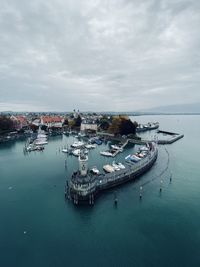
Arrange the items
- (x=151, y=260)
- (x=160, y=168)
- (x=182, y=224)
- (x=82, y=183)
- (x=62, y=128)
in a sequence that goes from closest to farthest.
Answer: (x=151, y=260), (x=182, y=224), (x=82, y=183), (x=160, y=168), (x=62, y=128)

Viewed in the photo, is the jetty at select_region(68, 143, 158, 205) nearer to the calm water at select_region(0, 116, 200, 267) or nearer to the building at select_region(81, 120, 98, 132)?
the calm water at select_region(0, 116, 200, 267)

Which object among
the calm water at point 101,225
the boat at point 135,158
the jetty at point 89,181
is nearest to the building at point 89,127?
the boat at point 135,158

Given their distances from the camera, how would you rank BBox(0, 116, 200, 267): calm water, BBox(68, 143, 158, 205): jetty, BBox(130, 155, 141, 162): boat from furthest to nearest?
BBox(130, 155, 141, 162): boat → BBox(68, 143, 158, 205): jetty → BBox(0, 116, 200, 267): calm water

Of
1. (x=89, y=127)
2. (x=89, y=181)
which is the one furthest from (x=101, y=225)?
(x=89, y=127)

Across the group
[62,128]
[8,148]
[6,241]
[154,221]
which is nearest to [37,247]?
[6,241]

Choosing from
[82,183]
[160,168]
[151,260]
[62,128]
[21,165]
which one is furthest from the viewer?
[62,128]

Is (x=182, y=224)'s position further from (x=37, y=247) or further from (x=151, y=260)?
(x=37, y=247)

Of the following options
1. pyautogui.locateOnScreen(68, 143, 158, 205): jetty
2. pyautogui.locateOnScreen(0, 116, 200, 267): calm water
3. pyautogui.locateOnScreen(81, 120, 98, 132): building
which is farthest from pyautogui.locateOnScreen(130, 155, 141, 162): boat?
pyautogui.locateOnScreen(81, 120, 98, 132): building

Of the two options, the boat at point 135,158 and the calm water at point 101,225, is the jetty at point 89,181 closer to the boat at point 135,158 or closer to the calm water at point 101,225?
the calm water at point 101,225

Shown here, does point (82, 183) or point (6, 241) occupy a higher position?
point (82, 183)
